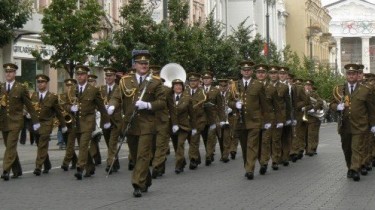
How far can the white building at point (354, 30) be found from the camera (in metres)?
164

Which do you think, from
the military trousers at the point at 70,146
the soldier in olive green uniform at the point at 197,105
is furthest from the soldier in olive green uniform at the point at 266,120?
the military trousers at the point at 70,146

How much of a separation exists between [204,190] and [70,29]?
56.6ft

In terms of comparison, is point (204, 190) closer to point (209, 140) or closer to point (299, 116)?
point (209, 140)

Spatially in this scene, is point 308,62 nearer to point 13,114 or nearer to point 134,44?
point 134,44

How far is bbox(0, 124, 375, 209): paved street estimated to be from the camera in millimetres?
13523

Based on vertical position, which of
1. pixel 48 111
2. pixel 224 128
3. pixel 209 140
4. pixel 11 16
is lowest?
pixel 209 140

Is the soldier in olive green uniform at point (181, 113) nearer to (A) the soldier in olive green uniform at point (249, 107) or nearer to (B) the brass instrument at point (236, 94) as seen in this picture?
(B) the brass instrument at point (236, 94)

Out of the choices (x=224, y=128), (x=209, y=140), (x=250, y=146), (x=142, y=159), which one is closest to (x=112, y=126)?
(x=209, y=140)

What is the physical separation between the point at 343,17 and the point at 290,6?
65609mm

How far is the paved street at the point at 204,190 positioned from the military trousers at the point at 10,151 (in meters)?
0.29

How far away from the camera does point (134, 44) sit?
33969mm

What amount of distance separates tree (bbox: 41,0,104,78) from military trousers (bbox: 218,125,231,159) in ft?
29.3

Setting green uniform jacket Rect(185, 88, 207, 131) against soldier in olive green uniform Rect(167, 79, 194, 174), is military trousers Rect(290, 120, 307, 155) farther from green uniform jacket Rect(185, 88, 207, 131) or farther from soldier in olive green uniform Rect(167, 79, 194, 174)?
soldier in olive green uniform Rect(167, 79, 194, 174)

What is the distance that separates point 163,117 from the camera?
690 inches
